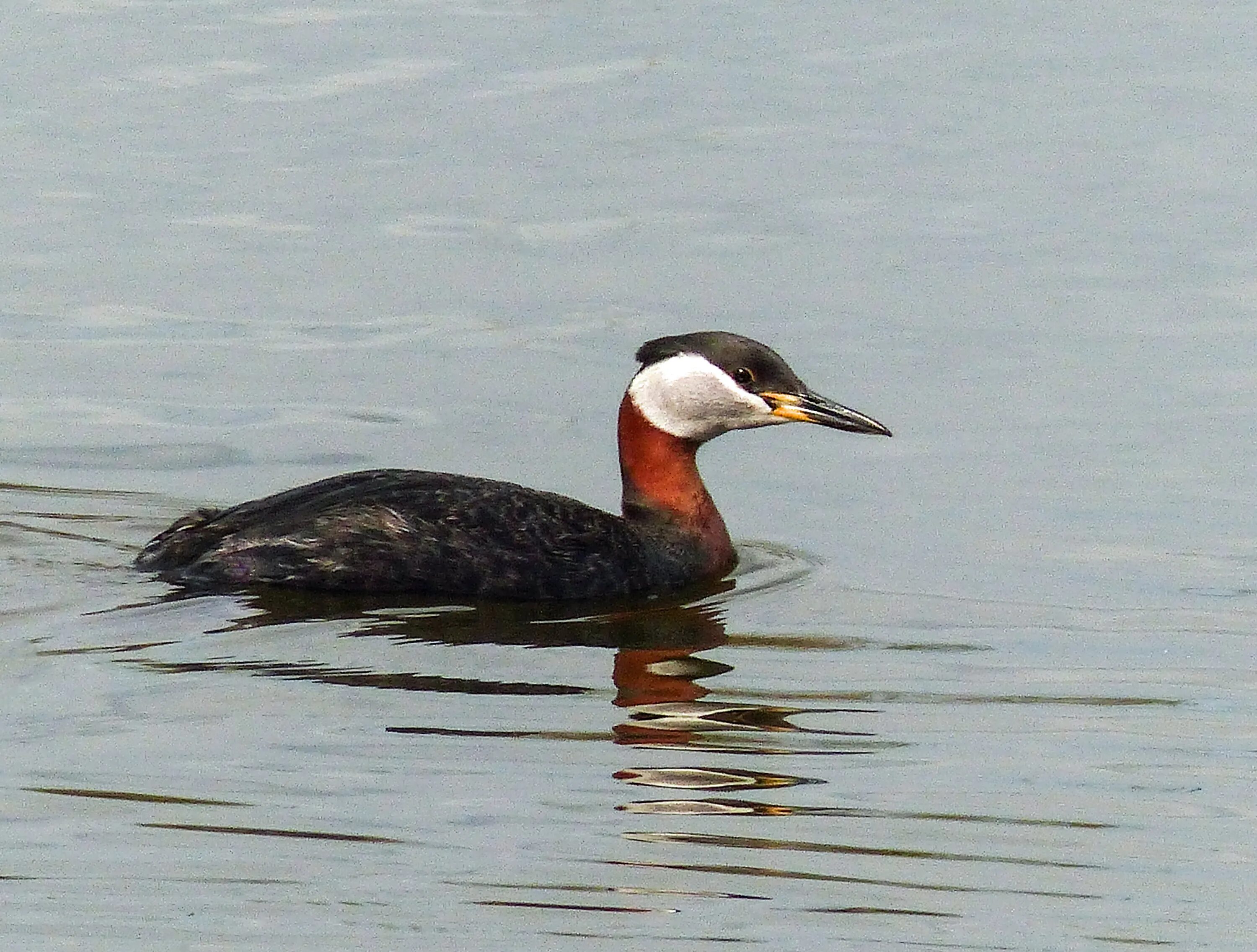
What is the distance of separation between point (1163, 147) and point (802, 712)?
8.10 meters

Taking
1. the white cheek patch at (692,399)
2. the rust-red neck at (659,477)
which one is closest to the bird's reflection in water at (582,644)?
the rust-red neck at (659,477)

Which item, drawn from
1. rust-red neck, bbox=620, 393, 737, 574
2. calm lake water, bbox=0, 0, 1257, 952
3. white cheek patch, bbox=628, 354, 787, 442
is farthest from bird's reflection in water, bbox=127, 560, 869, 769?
white cheek patch, bbox=628, 354, 787, 442

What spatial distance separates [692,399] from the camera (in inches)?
396

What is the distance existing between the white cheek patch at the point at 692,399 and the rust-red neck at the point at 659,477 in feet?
0.17

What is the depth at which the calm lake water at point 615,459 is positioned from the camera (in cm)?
626

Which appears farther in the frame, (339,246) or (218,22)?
(218,22)

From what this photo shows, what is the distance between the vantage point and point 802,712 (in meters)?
7.80

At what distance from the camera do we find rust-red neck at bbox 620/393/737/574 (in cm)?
996

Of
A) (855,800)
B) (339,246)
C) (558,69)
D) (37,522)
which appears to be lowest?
(855,800)

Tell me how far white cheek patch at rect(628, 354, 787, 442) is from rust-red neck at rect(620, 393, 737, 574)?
0.17 ft

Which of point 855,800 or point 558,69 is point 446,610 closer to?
point 855,800

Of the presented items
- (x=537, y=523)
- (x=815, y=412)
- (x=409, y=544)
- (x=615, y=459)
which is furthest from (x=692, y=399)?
(x=409, y=544)

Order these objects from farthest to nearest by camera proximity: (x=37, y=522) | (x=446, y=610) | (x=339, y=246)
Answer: (x=339, y=246) < (x=37, y=522) < (x=446, y=610)

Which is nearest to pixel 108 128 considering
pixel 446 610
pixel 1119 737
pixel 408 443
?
pixel 408 443
